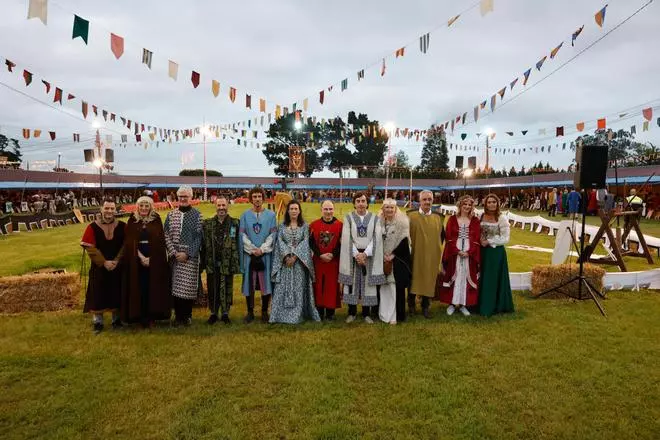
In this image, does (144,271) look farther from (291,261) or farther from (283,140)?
(283,140)

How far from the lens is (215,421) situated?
321 cm

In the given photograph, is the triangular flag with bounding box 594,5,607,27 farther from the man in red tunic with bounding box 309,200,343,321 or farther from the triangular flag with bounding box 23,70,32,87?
the triangular flag with bounding box 23,70,32,87

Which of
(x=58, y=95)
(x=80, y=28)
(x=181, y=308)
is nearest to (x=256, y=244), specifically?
(x=181, y=308)

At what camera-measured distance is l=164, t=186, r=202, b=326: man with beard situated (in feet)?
17.3

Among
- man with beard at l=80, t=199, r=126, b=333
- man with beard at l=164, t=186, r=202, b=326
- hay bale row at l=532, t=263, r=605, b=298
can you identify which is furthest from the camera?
hay bale row at l=532, t=263, r=605, b=298

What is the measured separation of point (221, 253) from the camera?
17.7 ft

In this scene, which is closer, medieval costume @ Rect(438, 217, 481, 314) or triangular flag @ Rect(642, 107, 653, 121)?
medieval costume @ Rect(438, 217, 481, 314)

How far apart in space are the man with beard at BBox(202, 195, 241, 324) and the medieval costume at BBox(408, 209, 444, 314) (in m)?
2.42

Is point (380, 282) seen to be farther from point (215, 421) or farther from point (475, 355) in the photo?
point (215, 421)

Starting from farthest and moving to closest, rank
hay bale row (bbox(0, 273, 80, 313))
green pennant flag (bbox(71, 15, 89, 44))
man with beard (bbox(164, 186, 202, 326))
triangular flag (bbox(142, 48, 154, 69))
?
triangular flag (bbox(142, 48, 154, 69)), green pennant flag (bbox(71, 15, 89, 44)), hay bale row (bbox(0, 273, 80, 313)), man with beard (bbox(164, 186, 202, 326))

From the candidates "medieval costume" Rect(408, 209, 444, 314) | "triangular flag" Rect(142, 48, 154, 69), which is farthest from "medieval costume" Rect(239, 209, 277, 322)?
"triangular flag" Rect(142, 48, 154, 69)

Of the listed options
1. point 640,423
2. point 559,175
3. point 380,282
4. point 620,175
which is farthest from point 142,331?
point 559,175

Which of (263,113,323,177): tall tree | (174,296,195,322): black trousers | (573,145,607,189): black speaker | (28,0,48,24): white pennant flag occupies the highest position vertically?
(263,113,323,177): tall tree

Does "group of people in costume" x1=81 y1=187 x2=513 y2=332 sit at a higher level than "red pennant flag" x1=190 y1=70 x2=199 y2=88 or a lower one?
lower
